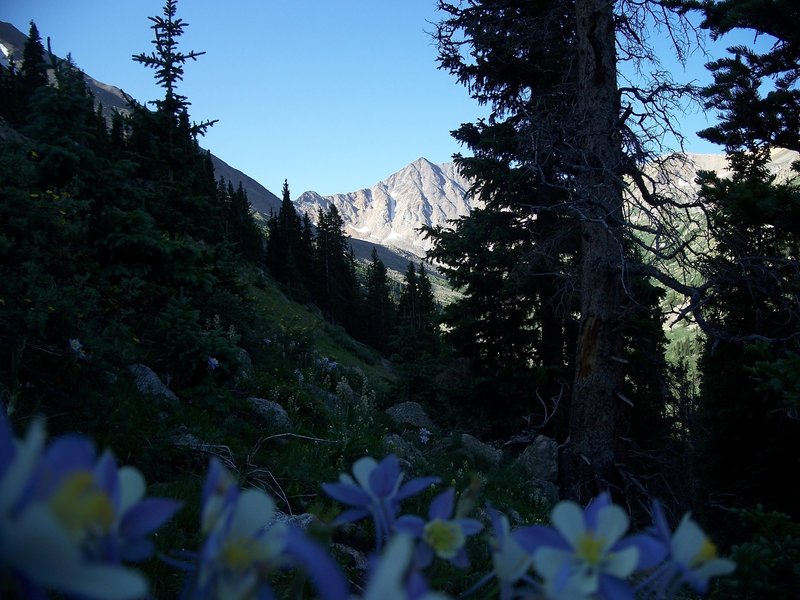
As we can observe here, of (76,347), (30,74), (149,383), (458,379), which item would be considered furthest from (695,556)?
(30,74)

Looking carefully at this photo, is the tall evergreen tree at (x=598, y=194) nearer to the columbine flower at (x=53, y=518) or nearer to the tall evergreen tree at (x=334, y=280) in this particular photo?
the columbine flower at (x=53, y=518)

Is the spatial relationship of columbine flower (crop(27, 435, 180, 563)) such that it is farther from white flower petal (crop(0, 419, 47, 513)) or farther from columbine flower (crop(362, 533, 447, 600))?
columbine flower (crop(362, 533, 447, 600))

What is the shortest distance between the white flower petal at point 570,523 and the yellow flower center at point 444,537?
0.39 ft

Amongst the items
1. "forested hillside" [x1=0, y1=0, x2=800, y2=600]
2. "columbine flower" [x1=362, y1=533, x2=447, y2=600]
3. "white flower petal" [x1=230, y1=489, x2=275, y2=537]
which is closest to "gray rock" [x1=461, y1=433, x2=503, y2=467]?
"forested hillside" [x1=0, y1=0, x2=800, y2=600]

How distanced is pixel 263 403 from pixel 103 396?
231cm

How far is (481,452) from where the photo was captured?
8898 millimetres

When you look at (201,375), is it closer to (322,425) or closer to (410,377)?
(322,425)

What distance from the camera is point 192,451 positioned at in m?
4.05

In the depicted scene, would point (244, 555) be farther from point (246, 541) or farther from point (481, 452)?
point (481, 452)

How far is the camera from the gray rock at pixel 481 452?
27.9ft

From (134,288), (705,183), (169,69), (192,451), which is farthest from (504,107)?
(192,451)

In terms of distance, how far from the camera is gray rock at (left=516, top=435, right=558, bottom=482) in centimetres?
905

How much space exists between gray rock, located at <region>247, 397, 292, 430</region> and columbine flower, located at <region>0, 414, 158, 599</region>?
5412 millimetres

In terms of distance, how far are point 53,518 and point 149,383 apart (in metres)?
5.48
